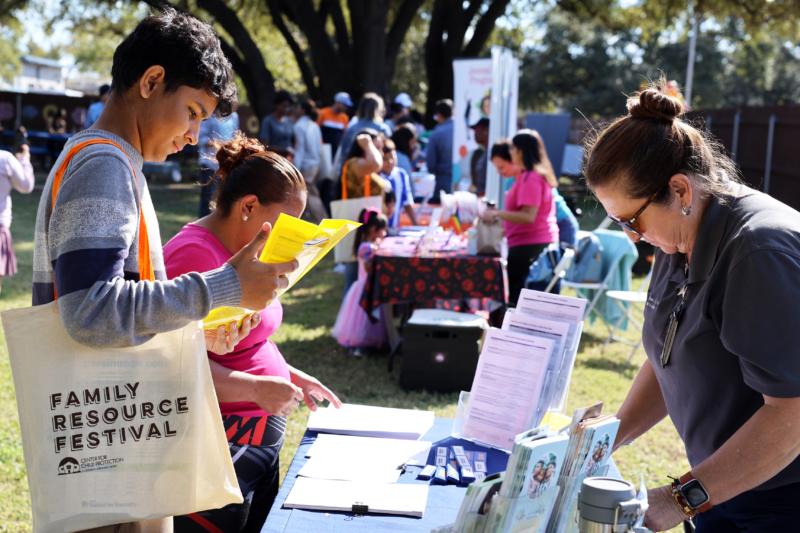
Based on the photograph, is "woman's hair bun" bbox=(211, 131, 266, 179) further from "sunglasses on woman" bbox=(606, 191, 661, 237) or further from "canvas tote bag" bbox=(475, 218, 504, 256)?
"canvas tote bag" bbox=(475, 218, 504, 256)

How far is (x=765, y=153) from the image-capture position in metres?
13.2

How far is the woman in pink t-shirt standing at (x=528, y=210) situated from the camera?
5.17 metres

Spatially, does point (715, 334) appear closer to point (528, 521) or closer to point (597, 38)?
point (528, 521)

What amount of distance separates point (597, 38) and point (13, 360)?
121 ft

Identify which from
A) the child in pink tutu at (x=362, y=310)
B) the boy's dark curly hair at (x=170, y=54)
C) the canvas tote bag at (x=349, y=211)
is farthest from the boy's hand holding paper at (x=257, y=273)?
the child in pink tutu at (x=362, y=310)

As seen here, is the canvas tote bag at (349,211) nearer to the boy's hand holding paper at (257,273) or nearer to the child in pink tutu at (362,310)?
the child in pink tutu at (362,310)

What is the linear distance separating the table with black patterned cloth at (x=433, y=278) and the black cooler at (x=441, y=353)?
33 cm

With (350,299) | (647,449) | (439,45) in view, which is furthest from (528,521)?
(439,45)

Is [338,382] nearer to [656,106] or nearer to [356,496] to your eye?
[356,496]

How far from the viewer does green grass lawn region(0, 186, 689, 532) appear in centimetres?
343

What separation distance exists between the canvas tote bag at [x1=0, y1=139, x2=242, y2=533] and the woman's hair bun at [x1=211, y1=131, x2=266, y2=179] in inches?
31.9

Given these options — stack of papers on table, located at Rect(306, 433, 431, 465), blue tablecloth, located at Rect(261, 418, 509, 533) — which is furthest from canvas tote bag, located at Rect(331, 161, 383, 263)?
blue tablecloth, located at Rect(261, 418, 509, 533)

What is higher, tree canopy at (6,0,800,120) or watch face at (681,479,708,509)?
tree canopy at (6,0,800,120)

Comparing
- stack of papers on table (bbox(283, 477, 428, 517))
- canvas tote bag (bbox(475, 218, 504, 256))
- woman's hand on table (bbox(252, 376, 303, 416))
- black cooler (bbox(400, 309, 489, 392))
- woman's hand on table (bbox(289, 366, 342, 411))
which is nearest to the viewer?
stack of papers on table (bbox(283, 477, 428, 517))
